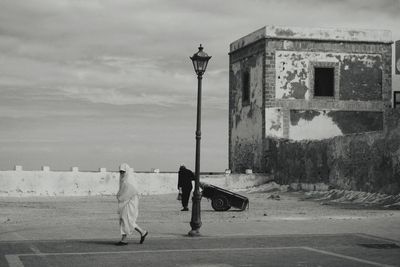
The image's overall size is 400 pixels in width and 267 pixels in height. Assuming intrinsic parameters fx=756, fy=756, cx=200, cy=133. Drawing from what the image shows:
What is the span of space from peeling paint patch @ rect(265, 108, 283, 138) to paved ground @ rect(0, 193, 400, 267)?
11541 millimetres

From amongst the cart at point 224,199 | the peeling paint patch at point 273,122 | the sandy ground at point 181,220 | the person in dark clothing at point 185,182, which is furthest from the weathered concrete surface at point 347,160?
the person in dark clothing at point 185,182

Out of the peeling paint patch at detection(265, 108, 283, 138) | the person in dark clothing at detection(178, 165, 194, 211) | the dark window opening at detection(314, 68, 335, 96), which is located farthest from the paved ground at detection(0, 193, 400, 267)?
the dark window opening at detection(314, 68, 335, 96)

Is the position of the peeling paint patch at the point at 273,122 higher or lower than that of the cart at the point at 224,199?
higher

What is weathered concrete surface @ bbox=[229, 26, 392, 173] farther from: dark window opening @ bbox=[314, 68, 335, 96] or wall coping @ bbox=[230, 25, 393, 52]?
dark window opening @ bbox=[314, 68, 335, 96]

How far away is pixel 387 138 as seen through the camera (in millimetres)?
24406

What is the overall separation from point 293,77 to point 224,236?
21852 millimetres

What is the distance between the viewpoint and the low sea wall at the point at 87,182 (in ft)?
100

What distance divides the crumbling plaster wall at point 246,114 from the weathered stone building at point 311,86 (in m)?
0.05

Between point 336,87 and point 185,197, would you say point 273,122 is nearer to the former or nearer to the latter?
point 336,87

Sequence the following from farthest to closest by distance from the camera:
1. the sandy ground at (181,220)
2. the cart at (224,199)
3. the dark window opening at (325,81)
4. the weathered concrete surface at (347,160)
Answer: the dark window opening at (325,81), the weathered concrete surface at (347,160), the cart at (224,199), the sandy ground at (181,220)

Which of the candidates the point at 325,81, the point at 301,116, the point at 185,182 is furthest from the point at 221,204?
the point at 325,81

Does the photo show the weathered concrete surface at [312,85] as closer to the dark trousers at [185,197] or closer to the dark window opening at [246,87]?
the dark window opening at [246,87]

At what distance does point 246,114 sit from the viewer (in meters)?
37.6

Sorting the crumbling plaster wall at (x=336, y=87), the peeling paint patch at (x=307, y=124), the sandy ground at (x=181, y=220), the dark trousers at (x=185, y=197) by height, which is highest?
the crumbling plaster wall at (x=336, y=87)
